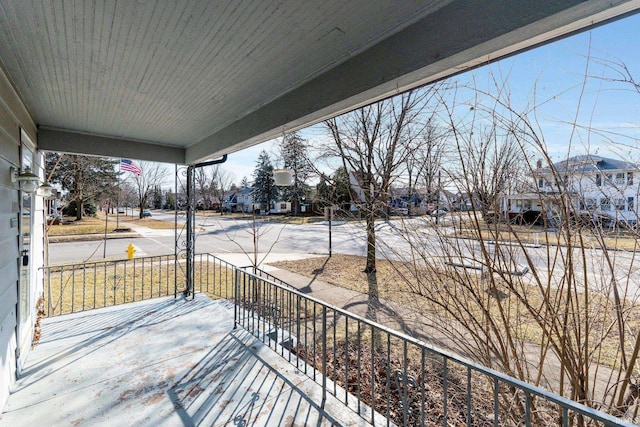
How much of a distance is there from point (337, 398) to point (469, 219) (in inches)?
67.0

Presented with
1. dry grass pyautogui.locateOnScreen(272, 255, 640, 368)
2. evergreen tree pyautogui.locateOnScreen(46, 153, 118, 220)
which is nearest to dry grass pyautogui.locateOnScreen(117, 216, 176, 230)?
evergreen tree pyautogui.locateOnScreen(46, 153, 118, 220)

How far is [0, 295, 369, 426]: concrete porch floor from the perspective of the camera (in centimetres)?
222

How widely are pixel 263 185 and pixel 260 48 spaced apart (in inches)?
1002

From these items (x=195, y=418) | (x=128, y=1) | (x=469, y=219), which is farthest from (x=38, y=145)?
(x=469, y=219)

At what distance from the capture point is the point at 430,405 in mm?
2822

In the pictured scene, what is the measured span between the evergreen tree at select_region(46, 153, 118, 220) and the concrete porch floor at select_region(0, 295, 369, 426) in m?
4.11

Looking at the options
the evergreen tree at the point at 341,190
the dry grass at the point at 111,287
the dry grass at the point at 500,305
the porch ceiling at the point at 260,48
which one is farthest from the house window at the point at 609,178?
the dry grass at the point at 111,287

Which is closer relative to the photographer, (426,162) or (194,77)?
(426,162)

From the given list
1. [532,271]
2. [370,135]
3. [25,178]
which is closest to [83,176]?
[25,178]

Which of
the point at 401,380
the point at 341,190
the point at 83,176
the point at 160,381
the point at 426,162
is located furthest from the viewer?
the point at 83,176

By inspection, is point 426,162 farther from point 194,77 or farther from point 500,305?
point 194,77

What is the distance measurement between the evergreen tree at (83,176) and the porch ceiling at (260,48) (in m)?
4.61

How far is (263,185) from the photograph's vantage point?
27.0m

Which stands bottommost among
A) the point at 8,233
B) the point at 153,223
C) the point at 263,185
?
the point at 153,223
